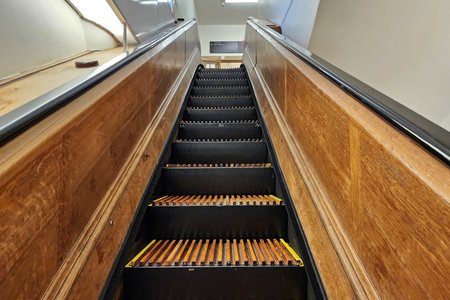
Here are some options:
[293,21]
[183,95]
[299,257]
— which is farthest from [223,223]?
[293,21]

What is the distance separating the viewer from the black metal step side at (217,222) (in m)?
1.62

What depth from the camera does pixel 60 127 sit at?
978 millimetres

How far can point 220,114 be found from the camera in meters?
3.06

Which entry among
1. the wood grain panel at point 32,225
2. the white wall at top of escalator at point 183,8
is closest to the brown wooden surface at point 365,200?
the wood grain panel at point 32,225

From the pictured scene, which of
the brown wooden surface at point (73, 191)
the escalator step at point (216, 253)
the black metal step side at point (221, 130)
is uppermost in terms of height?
the brown wooden surface at point (73, 191)

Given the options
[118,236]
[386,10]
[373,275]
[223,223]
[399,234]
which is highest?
[386,10]

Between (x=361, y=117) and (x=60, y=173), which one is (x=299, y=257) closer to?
(x=361, y=117)

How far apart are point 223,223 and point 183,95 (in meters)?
1.93

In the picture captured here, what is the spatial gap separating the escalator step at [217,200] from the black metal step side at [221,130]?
808 mm

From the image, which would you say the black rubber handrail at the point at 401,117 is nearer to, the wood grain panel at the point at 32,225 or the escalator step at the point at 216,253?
the escalator step at the point at 216,253

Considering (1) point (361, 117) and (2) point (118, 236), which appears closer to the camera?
(1) point (361, 117)

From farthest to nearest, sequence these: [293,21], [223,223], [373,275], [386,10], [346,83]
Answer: [293,21] < [386,10] < [223,223] < [346,83] < [373,275]

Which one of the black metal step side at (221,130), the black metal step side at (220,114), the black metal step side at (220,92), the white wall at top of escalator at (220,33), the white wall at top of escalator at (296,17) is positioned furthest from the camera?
the white wall at top of escalator at (220,33)

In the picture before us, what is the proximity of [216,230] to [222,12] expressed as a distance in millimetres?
8692
